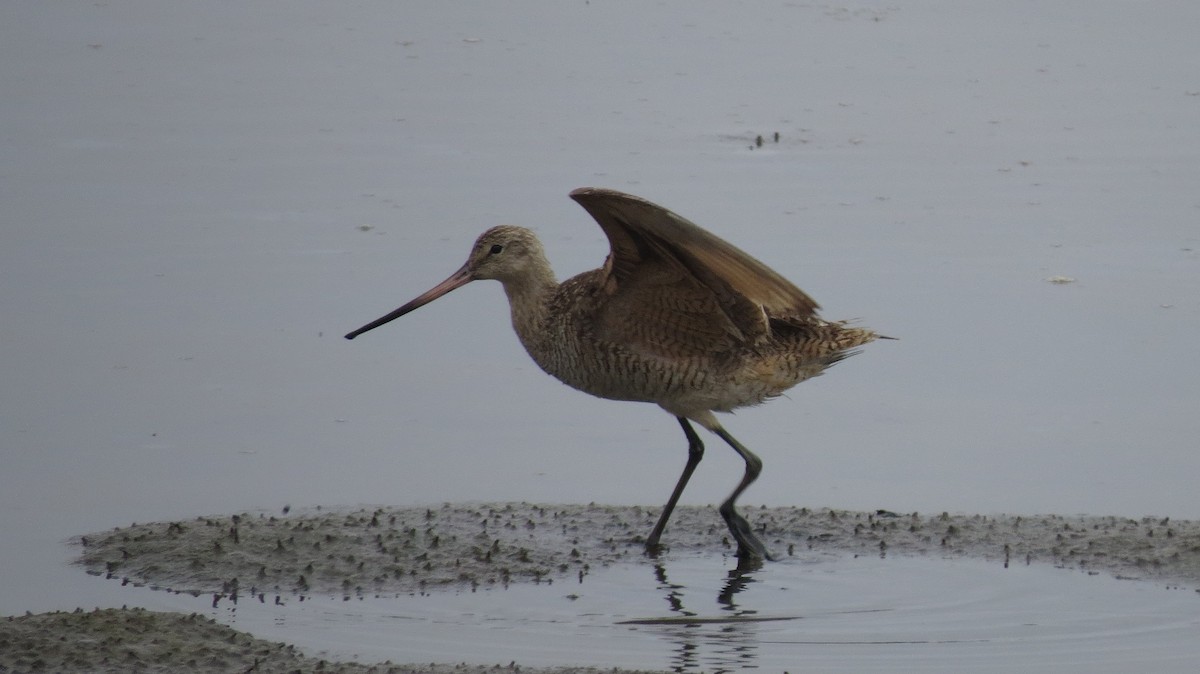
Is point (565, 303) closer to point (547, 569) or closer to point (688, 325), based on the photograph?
point (688, 325)

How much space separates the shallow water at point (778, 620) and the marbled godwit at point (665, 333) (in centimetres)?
36

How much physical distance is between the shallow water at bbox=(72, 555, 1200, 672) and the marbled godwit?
0.36m

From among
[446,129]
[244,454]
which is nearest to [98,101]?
[446,129]

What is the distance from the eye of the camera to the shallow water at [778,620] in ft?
19.0

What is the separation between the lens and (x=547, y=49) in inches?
483

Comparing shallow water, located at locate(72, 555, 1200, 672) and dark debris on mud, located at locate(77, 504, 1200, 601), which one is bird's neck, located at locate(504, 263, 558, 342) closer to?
dark debris on mud, located at locate(77, 504, 1200, 601)

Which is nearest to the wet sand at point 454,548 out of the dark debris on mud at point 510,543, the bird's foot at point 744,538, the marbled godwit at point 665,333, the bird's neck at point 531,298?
the dark debris on mud at point 510,543

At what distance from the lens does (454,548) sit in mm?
6578

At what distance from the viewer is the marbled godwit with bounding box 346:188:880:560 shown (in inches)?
265

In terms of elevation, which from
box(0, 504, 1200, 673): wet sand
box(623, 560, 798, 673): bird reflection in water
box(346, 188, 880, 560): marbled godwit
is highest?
box(346, 188, 880, 560): marbled godwit

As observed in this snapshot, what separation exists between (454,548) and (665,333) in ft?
3.33

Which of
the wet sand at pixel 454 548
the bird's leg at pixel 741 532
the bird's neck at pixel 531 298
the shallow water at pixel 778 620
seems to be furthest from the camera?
the bird's neck at pixel 531 298

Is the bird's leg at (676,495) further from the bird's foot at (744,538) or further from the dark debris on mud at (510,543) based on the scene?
the bird's foot at (744,538)

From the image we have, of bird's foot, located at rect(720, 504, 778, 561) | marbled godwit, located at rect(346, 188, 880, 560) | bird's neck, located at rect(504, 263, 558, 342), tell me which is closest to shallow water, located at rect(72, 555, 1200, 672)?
bird's foot, located at rect(720, 504, 778, 561)
